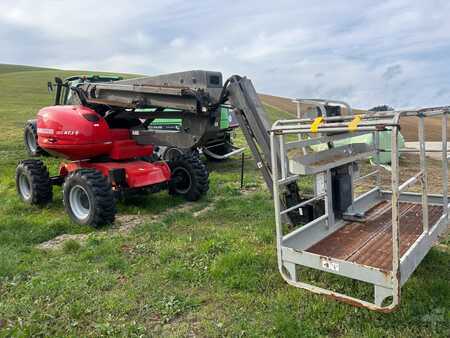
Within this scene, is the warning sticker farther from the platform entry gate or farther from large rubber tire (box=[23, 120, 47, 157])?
large rubber tire (box=[23, 120, 47, 157])

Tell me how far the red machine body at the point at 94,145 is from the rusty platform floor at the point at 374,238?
3560 mm

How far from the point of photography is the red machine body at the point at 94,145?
6977mm

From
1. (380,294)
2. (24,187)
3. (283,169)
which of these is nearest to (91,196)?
(24,187)

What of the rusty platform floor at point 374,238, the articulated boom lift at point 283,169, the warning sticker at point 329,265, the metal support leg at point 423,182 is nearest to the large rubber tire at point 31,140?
the articulated boom lift at point 283,169

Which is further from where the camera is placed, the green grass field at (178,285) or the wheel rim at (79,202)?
the wheel rim at (79,202)

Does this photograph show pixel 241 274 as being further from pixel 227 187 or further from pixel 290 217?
pixel 227 187

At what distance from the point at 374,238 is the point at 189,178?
423 centimetres

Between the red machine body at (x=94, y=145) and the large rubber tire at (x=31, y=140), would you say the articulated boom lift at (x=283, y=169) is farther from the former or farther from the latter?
the large rubber tire at (x=31, y=140)

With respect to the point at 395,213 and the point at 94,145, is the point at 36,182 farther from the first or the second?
the point at 395,213

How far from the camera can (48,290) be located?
4.42 meters

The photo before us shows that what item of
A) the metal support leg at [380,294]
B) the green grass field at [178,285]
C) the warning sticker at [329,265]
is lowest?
the green grass field at [178,285]

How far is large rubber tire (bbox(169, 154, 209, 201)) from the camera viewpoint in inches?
308

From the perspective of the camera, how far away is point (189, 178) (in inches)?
313

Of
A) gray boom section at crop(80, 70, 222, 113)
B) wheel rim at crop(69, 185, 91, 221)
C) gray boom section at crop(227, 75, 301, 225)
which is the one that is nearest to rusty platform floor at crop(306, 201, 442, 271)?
gray boom section at crop(227, 75, 301, 225)
